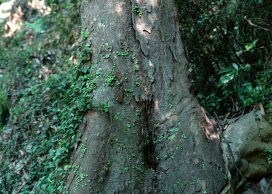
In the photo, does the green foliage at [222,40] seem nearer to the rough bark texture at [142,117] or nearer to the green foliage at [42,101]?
the rough bark texture at [142,117]

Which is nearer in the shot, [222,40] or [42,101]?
[42,101]

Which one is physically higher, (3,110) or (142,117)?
(142,117)

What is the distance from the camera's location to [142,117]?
13.1 ft

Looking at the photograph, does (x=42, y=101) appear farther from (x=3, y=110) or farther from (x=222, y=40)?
(x=222, y=40)

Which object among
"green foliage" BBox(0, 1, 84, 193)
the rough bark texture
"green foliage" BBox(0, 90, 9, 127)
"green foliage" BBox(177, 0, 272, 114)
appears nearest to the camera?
the rough bark texture

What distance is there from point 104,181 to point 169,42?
1933 mm

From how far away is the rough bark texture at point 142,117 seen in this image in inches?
144

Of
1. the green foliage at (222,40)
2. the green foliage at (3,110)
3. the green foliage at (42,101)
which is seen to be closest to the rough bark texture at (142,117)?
the green foliage at (42,101)

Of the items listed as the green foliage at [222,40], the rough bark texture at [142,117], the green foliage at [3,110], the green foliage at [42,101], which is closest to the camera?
the rough bark texture at [142,117]

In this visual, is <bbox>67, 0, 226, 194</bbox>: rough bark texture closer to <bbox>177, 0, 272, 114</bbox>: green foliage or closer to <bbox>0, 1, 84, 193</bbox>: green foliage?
<bbox>0, 1, 84, 193</bbox>: green foliage

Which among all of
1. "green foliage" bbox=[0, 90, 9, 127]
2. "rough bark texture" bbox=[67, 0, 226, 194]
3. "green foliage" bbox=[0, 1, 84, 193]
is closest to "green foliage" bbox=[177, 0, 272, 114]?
"rough bark texture" bbox=[67, 0, 226, 194]

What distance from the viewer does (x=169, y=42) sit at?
4434mm

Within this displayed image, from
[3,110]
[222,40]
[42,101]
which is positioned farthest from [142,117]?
[3,110]

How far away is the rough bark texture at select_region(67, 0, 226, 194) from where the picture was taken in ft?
12.0
